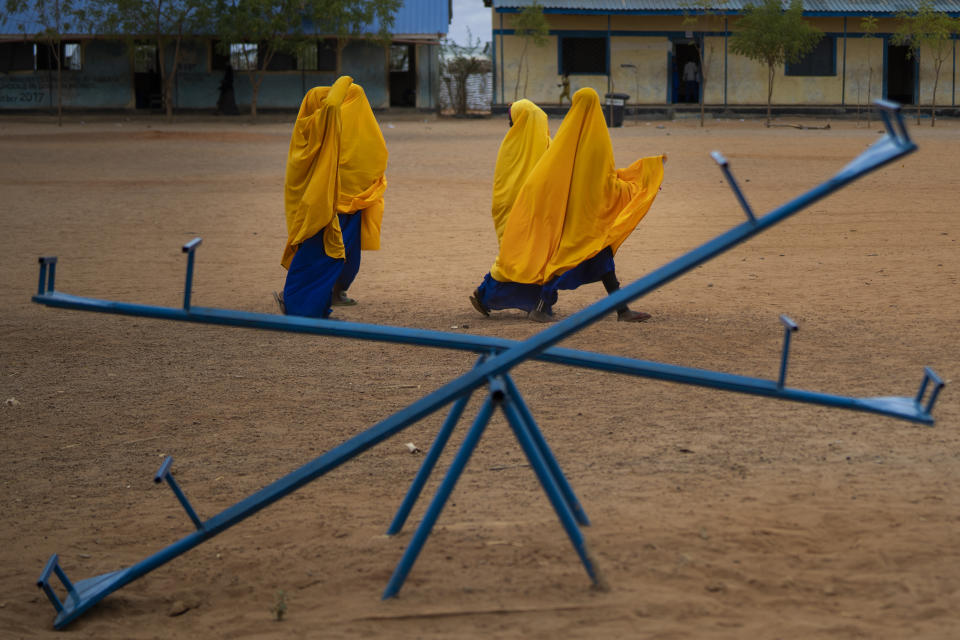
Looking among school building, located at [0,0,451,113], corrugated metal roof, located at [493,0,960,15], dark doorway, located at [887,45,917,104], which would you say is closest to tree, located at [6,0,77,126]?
school building, located at [0,0,451,113]

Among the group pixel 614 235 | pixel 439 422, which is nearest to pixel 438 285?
pixel 614 235

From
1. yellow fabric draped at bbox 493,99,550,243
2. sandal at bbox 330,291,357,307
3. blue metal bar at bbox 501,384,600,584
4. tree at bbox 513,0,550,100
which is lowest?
sandal at bbox 330,291,357,307

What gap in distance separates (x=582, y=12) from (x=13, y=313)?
86.2 ft

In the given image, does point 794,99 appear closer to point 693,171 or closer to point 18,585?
point 693,171

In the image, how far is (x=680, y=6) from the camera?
31.7 metres

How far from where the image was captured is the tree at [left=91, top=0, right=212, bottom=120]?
29.8m

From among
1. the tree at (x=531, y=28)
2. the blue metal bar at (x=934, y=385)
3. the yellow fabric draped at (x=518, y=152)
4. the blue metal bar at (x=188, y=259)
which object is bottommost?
the blue metal bar at (x=934, y=385)

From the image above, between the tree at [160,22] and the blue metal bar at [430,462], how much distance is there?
28.5 metres

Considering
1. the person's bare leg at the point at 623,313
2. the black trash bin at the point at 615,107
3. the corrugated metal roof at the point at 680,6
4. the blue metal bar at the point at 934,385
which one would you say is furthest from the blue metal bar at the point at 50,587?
the corrugated metal roof at the point at 680,6

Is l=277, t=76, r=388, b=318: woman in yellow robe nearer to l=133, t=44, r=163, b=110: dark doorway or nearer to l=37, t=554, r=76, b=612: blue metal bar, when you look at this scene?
l=37, t=554, r=76, b=612: blue metal bar

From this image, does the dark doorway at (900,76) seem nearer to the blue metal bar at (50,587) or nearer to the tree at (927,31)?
the tree at (927,31)

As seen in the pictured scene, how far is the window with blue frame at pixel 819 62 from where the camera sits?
109 feet

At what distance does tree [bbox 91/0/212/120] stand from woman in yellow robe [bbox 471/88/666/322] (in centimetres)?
2516

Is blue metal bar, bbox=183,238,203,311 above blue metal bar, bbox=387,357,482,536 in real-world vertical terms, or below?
above
